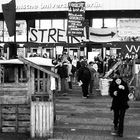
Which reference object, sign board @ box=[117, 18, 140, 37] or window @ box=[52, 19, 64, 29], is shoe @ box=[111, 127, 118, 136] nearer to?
sign board @ box=[117, 18, 140, 37]

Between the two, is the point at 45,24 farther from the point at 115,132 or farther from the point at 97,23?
the point at 115,132

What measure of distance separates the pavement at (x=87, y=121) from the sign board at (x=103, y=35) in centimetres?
1160

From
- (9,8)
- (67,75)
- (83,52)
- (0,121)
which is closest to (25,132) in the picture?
(0,121)

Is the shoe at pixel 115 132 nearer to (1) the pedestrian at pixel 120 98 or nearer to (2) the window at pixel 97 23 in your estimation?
(1) the pedestrian at pixel 120 98

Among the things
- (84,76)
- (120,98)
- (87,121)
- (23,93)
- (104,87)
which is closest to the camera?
(120,98)

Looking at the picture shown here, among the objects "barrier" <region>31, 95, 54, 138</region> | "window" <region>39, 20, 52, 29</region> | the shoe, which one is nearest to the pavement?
the shoe

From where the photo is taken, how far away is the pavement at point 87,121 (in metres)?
10.9

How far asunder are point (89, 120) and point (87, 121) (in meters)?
0.19

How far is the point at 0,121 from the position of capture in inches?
438

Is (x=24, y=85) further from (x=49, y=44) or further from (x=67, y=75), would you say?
(x=49, y=44)

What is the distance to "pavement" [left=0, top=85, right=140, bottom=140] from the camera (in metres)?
10.9

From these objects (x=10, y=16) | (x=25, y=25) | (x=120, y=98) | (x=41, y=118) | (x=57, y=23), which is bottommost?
(x=41, y=118)

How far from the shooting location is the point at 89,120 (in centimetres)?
1330

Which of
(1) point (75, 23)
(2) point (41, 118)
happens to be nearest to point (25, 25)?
(1) point (75, 23)
